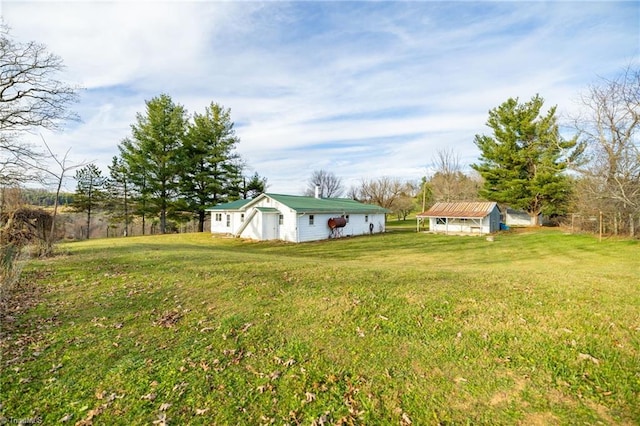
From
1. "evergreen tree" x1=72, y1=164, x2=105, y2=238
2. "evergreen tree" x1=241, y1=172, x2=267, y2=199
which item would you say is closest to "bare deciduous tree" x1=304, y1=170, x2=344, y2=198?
"evergreen tree" x1=241, y1=172, x2=267, y2=199

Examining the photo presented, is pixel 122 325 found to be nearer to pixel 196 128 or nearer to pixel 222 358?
pixel 222 358

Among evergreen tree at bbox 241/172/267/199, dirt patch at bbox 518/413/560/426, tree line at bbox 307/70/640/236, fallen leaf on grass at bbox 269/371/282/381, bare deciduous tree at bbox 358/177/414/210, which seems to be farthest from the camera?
bare deciduous tree at bbox 358/177/414/210

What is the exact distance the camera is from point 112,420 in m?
3.17

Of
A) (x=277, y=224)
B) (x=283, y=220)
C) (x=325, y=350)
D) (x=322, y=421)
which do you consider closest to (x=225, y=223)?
(x=277, y=224)

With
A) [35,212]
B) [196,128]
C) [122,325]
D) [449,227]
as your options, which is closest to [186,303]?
[122,325]

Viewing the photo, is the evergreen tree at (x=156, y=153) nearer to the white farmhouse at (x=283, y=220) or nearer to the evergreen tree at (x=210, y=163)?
the evergreen tree at (x=210, y=163)

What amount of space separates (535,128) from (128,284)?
37.0 metres

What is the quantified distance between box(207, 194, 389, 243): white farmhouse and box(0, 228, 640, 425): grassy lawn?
14.1 m

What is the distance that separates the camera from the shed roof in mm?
26497

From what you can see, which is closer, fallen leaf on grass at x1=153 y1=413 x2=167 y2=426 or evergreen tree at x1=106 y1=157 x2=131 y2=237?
fallen leaf on grass at x1=153 y1=413 x2=167 y2=426

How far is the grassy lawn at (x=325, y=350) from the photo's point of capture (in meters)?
3.26

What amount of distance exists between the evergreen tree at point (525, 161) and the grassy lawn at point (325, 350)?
27003 millimetres

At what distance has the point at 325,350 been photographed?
433 cm

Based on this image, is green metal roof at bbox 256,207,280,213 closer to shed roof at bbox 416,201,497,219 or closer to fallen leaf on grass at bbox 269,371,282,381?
shed roof at bbox 416,201,497,219
